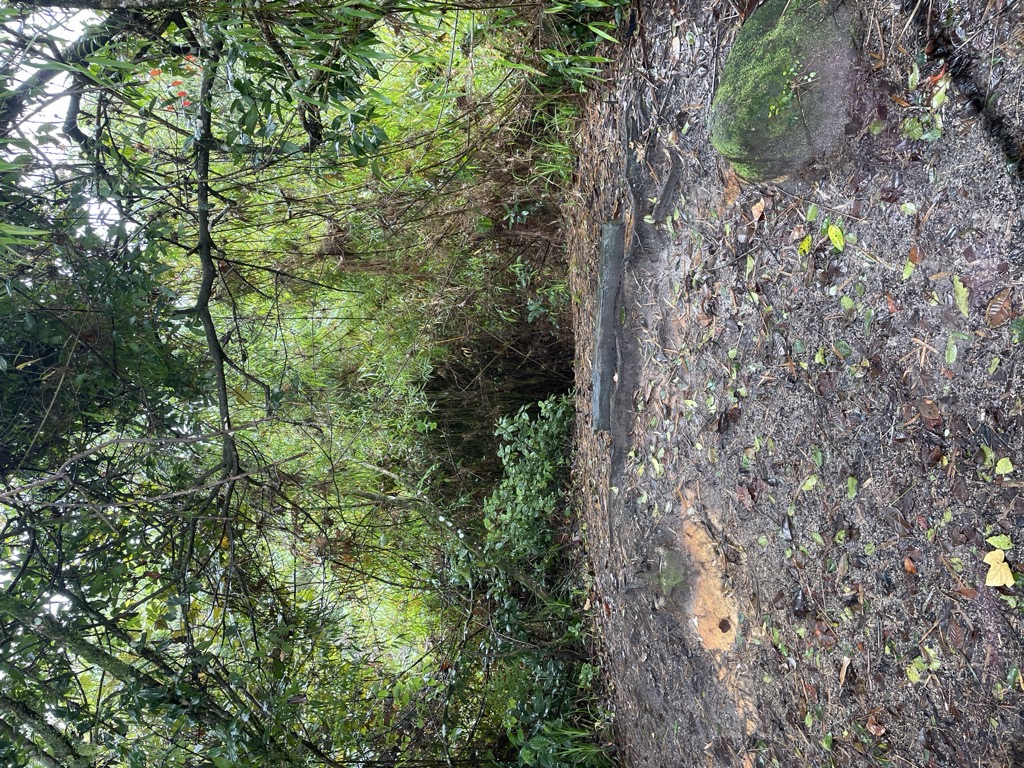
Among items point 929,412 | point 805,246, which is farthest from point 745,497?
point 805,246

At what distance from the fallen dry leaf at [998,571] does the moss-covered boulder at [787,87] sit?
1.07m

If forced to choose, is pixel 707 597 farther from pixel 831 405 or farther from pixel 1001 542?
pixel 1001 542

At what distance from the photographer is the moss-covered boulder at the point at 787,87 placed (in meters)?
1.80

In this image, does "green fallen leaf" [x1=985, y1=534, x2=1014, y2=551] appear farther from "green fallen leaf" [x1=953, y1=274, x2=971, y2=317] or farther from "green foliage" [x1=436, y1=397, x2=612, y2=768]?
"green foliage" [x1=436, y1=397, x2=612, y2=768]

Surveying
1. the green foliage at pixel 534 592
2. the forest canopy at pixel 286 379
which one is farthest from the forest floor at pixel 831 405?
the forest canopy at pixel 286 379

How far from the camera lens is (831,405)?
188cm

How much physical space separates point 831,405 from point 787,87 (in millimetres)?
879

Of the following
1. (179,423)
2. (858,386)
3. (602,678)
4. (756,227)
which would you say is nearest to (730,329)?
(756,227)

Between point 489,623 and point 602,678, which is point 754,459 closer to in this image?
point 602,678

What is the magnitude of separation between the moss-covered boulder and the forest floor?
0.06 metres

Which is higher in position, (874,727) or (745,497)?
(745,497)

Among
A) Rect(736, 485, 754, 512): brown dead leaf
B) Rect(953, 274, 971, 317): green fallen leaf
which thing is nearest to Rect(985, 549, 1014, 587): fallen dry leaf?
Rect(953, 274, 971, 317): green fallen leaf

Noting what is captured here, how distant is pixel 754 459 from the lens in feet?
7.14

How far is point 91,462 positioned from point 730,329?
237 cm
